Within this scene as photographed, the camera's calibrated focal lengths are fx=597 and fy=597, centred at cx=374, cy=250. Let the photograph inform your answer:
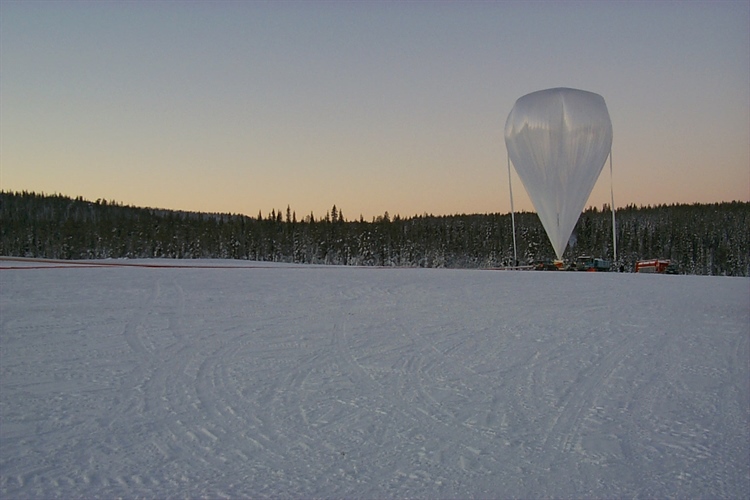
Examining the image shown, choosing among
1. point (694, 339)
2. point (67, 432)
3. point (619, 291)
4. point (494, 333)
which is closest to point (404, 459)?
point (67, 432)

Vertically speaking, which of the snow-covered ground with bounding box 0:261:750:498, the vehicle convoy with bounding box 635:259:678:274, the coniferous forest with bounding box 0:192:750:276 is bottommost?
the snow-covered ground with bounding box 0:261:750:498

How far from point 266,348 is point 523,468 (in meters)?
5.30

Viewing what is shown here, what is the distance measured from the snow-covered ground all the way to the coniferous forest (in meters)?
88.8

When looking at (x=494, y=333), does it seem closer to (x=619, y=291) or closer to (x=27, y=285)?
(x=619, y=291)

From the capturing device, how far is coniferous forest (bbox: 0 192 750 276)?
102 m

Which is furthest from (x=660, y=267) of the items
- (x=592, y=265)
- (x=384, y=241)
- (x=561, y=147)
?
(x=384, y=241)

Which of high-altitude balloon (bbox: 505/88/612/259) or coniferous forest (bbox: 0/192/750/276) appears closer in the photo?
high-altitude balloon (bbox: 505/88/612/259)

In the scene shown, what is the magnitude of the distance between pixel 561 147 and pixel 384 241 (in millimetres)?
87839

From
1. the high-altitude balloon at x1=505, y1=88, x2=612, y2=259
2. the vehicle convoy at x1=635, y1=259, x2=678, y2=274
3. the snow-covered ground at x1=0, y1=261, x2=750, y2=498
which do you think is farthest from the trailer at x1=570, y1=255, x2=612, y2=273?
the snow-covered ground at x1=0, y1=261, x2=750, y2=498

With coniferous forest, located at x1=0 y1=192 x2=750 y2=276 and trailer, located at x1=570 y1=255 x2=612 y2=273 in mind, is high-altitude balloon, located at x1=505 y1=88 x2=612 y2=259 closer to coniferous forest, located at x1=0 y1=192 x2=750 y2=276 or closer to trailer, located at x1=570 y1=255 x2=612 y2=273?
trailer, located at x1=570 y1=255 x2=612 y2=273

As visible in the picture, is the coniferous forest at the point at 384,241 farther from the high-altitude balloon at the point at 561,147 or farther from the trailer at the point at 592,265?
the high-altitude balloon at the point at 561,147

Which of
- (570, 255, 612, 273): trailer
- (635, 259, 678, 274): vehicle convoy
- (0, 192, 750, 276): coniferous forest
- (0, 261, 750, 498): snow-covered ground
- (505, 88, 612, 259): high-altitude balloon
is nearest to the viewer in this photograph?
(0, 261, 750, 498): snow-covered ground

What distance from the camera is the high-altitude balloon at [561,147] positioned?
2484cm

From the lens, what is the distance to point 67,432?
590cm
